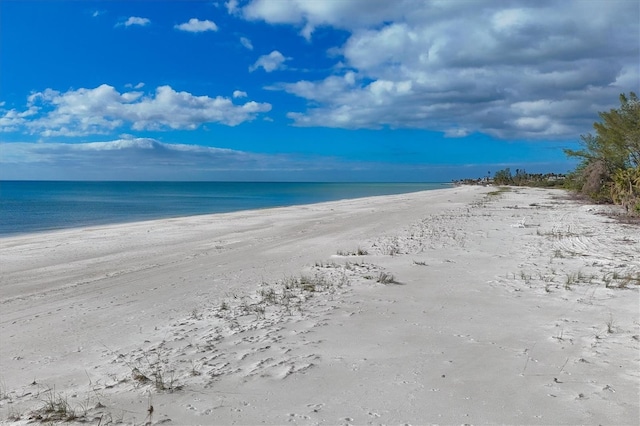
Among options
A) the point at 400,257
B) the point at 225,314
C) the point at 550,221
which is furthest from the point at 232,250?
the point at 550,221

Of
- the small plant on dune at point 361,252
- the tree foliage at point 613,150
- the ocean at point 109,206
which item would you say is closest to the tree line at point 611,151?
the tree foliage at point 613,150

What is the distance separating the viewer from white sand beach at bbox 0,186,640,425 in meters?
3.83

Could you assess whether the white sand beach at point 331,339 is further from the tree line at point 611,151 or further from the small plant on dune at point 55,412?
the tree line at point 611,151

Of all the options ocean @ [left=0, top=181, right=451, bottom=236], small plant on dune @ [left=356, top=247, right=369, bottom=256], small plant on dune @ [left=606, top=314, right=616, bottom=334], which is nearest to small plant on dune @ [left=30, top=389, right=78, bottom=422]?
small plant on dune @ [left=606, top=314, right=616, bottom=334]

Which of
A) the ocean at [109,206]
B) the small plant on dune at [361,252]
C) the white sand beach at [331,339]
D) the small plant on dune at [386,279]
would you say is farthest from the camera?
the ocean at [109,206]

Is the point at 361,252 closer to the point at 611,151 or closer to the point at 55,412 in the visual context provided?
the point at 55,412

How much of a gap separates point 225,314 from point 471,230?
37.9ft

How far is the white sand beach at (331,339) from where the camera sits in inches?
151

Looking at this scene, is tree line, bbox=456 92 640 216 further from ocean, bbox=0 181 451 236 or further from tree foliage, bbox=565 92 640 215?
ocean, bbox=0 181 451 236

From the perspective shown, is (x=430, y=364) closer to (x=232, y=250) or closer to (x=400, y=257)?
(x=400, y=257)

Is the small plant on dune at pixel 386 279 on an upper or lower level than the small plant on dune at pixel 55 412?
upper

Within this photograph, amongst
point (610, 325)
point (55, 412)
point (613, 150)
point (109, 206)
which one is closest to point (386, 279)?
point (610, 325)

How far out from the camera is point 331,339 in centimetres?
549

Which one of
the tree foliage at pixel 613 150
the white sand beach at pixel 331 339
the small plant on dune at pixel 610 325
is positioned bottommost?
the white sand beach at pixel 331 339
